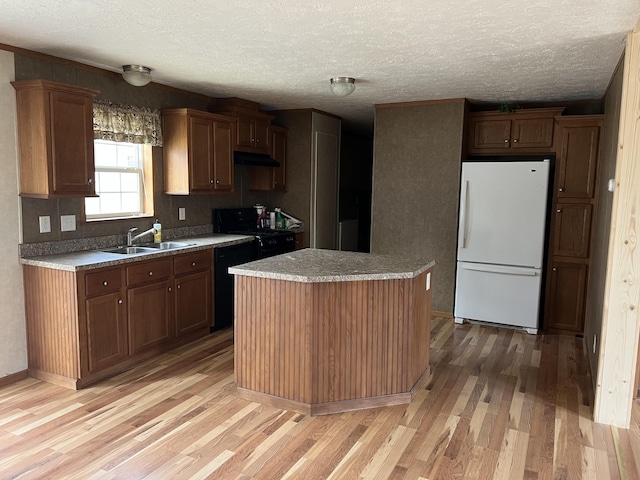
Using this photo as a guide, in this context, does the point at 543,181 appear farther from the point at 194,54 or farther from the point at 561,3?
the point at 194,54

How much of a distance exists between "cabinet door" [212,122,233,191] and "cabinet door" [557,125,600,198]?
3287 millimetres

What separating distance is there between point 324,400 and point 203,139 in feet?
9.15

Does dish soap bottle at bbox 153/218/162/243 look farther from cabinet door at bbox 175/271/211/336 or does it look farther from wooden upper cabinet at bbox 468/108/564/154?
wooden upper cabinet at bbox 468/108/564/154

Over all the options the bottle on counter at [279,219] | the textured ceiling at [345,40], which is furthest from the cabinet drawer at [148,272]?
the bottle on counter at [279,219]

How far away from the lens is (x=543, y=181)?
15.0ft

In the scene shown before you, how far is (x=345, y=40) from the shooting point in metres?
3.07

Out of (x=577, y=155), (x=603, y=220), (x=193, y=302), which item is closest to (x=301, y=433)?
(x=193, y=302)

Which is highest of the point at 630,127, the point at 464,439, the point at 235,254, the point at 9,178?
the point at 630,127

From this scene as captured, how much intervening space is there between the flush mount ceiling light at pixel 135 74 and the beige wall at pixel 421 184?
100 inches

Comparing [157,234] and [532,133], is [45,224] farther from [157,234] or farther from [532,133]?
[532,133]

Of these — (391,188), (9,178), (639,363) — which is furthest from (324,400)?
(391,188)

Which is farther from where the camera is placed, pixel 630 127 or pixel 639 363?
pixel 639 363

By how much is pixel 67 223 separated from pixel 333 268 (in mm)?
2153

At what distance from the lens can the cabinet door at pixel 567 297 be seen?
474cm
